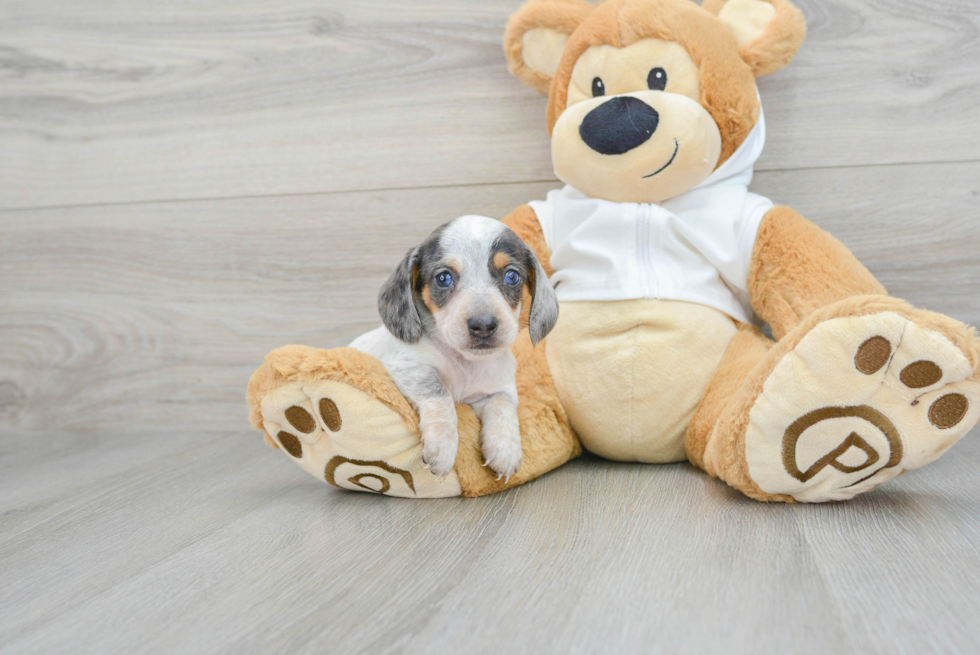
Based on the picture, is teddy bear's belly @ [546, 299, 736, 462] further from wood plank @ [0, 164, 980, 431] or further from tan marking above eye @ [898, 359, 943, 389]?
wood plank @ [0, 164, 980, 431]

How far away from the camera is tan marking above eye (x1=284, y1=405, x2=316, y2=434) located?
1.33 meters

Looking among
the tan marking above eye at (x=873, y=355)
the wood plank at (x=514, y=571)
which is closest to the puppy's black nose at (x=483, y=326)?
the wood plank at (x=514, y=571)

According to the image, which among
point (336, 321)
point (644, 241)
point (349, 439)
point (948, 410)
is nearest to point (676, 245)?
point (644, 241)

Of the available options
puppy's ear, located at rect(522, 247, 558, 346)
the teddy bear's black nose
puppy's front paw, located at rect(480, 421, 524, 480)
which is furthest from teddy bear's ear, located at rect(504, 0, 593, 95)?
puppy's front paw, located at rect(480, 421, 524, 480)

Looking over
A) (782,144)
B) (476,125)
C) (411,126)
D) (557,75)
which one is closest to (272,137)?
(411,126)

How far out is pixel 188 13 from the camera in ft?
7.11

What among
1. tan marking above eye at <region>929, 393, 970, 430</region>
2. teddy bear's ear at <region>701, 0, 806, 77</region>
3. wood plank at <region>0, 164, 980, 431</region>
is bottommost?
wood plank at <region>0, 164, 980, 431</region>

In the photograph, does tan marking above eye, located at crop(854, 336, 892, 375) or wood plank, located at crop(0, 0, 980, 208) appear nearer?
tan marking above eye, located at crop(854, 336, 892, 375)

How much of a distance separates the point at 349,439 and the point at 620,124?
2.80 feet

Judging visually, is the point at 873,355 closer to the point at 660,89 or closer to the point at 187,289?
the point at 660,89

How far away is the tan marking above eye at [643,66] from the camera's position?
1531 millimetres

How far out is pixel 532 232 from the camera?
5.66 feet

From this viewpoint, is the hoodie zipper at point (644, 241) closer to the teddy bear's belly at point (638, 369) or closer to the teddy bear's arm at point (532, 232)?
the teddy bear's belly at point (638, 369)

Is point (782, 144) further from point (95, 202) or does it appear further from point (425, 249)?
point (95, 202)
